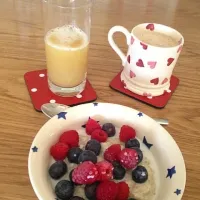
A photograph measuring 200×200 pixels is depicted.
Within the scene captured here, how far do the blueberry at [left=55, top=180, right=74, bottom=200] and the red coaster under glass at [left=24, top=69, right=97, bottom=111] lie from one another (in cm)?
24

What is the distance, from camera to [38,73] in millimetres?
814

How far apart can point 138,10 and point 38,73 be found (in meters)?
0.54

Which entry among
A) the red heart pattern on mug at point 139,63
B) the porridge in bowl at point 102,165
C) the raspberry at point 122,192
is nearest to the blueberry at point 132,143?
the porridge in bowl at point 102,165

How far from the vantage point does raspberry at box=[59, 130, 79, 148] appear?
59 centimetres

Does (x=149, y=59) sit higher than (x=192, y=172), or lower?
higher

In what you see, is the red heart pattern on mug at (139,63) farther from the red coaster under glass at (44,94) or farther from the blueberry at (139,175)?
the blueberry at (139,175)

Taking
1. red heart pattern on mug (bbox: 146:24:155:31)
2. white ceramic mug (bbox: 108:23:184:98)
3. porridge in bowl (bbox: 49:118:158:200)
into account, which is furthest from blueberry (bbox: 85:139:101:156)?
red heart pattern on mug (bbox: 146:24:155:31)

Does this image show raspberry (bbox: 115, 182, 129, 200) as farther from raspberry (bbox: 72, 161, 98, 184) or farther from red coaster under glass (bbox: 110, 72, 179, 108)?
red coaster under glass (bbox: 110, 72, 179, 108)

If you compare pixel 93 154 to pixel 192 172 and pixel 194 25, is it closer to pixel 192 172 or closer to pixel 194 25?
pixel 192 172

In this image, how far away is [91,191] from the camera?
0.50 metres

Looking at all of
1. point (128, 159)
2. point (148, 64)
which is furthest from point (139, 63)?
point (128, 159)

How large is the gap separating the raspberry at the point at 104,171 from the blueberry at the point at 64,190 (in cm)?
5

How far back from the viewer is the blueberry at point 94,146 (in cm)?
57

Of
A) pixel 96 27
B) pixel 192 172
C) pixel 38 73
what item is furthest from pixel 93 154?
pixel 96 27
